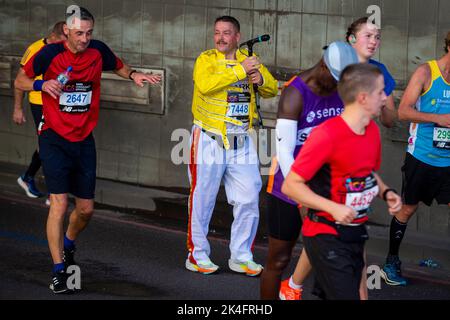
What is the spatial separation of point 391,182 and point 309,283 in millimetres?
2099

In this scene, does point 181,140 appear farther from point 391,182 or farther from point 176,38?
point 391,182

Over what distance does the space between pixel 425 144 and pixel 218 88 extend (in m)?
1.63

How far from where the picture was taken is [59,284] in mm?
8219

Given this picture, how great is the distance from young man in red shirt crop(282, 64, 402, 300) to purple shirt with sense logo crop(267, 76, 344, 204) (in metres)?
0.81

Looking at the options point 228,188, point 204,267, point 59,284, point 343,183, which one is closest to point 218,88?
point 228,188

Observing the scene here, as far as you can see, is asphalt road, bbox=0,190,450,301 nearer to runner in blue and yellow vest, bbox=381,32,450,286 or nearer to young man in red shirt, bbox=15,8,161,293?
young man in red shirt, bbox=15,8,161,293

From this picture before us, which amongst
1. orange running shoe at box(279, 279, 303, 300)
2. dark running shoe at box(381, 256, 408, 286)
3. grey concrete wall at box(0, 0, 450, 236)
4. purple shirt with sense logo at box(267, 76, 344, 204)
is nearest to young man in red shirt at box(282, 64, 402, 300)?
purple shirt with sense logo at box(267, 76, 344, 204)

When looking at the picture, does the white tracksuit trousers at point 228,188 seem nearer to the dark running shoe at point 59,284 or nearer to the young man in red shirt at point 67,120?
the young man in red shirt at point 67,120

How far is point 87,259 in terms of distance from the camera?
931 cm

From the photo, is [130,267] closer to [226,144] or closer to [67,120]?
[226,144]

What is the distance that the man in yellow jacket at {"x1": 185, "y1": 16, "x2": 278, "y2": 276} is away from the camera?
8.72 metres

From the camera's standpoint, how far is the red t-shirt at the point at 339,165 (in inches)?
236

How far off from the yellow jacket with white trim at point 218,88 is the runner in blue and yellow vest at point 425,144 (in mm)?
1149
